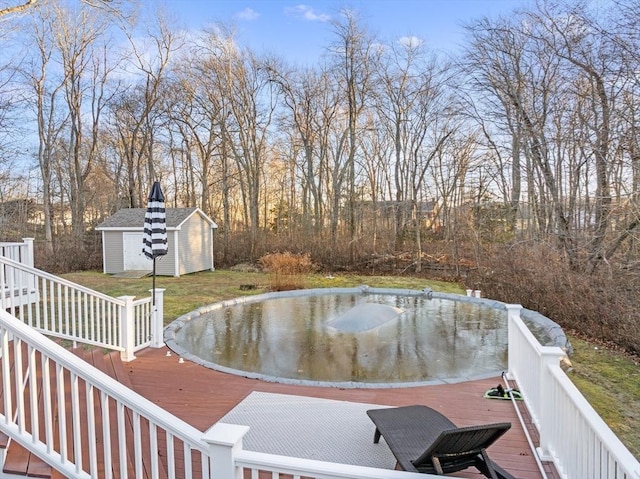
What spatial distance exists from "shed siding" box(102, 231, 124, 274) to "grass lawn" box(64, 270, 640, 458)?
0.66 metres

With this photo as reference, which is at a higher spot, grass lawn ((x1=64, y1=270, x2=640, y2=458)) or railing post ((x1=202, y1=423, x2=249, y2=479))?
railing post ((x1=202, y1=423, x2=249, y2=479))

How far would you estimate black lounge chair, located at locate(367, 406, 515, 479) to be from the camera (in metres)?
2.42

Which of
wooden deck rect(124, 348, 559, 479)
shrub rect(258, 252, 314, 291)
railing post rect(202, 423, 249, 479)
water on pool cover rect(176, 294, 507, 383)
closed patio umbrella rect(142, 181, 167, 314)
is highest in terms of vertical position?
closed patio umbrella rect(142, 181, 167, 314)

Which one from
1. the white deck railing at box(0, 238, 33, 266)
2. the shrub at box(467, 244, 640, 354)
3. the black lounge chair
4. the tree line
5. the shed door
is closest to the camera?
the black lounge chair

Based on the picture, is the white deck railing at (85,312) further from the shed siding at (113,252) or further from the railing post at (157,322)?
the shed siding at (113,252)

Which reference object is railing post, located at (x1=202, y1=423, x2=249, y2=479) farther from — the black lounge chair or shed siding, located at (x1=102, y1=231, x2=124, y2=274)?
shed siding, located at (x1=102, y1=231, x2=124, y2=274)

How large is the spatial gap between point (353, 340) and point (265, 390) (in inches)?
113

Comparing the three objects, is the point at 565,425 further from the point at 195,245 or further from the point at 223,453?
the point at 195,245

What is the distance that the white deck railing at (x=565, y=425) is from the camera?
1.97 m

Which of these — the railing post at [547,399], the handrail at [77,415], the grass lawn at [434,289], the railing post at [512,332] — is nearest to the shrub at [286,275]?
the grass lawn at [434,289]

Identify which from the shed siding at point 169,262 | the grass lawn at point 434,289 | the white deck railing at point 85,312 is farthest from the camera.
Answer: the shed siding at point 169,262

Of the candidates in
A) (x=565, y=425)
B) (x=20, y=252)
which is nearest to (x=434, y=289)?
(x=565, y=425)

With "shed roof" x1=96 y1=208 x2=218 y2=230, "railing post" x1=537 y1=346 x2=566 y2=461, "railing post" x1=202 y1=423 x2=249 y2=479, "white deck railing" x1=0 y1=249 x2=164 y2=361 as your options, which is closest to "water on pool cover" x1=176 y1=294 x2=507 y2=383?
"white deck railing" x1=0 y1=249 x2=164 y2=361

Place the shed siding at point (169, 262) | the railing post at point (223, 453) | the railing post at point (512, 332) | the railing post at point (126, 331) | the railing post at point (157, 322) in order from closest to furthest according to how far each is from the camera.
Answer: the railing post at point (223, 453), the railing post at point (512, 332), the railing post at point (126, 331), the railing post at point (157, 322), the shed siding at point (169, 262)
